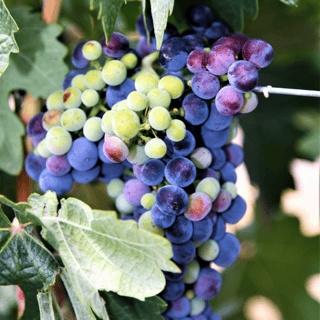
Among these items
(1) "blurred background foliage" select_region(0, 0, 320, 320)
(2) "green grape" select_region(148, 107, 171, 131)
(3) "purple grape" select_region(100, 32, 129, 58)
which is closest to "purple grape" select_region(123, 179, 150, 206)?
(2) "green grape" select_region(148, 107, 171, 131)

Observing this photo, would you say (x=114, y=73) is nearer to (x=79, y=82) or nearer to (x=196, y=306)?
(x=79, y=82)

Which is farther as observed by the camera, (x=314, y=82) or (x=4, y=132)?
(x=314, y=82)

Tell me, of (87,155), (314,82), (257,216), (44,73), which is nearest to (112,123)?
(87,155)

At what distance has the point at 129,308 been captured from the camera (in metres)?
0.57

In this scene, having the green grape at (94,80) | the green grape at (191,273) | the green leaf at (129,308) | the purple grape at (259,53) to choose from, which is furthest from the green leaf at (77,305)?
the purple grape at (259,53)

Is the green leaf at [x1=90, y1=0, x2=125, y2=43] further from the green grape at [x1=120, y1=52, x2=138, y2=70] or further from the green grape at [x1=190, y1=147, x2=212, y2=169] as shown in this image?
the green grape at [x1=190, y1=147, x2=212, y2=169]

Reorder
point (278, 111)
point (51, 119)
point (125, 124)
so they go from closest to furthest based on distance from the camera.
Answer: point (125, 124), point (51, 119), point (278, 111)

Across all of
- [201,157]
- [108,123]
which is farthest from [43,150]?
[201,157]

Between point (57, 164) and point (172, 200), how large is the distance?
20cm

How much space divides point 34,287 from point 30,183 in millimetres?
257

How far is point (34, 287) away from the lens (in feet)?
1.68

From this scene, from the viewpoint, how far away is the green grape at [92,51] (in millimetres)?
578

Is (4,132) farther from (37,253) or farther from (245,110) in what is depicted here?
(245,110)

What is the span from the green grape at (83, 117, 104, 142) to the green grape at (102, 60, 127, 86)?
0.06 m
